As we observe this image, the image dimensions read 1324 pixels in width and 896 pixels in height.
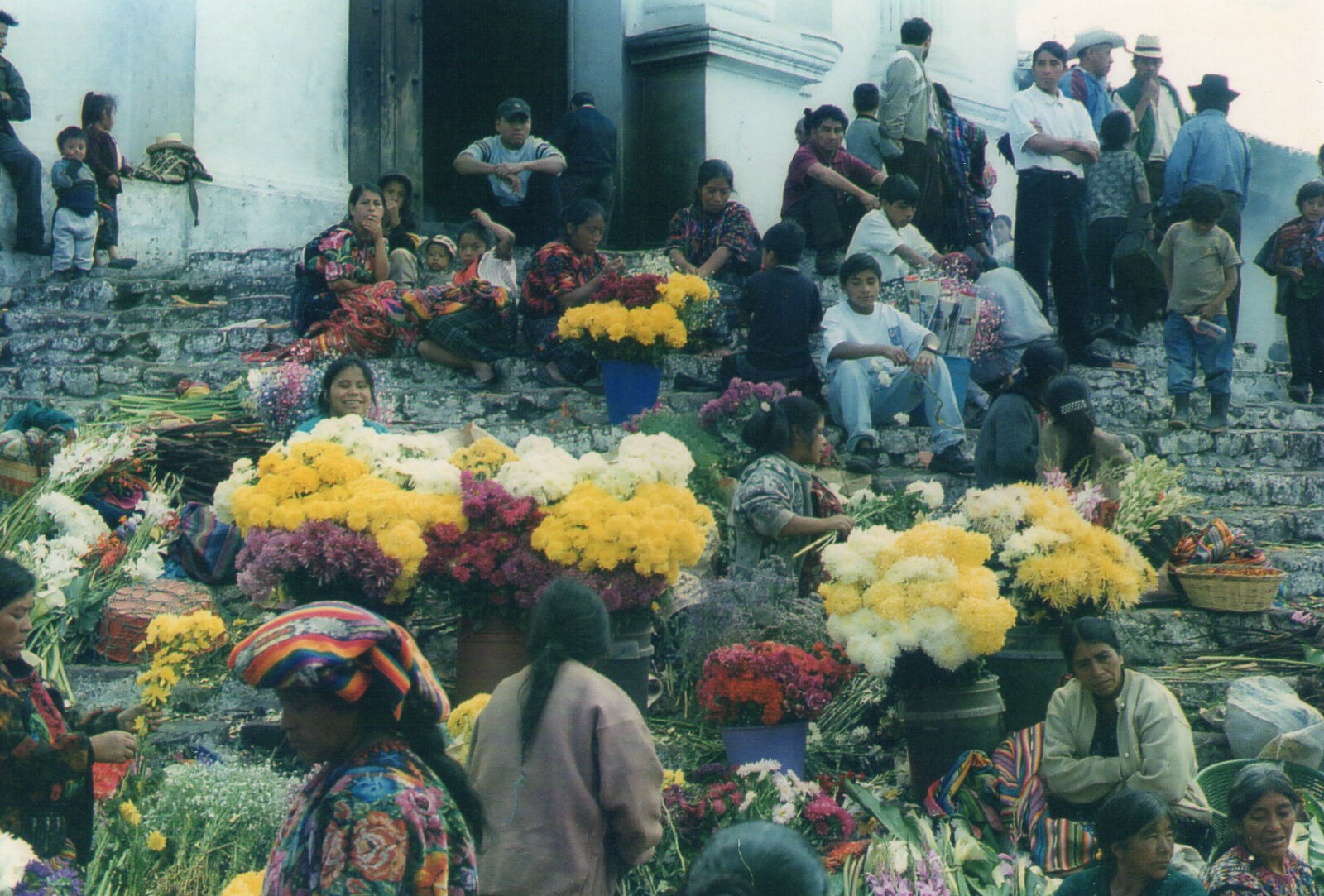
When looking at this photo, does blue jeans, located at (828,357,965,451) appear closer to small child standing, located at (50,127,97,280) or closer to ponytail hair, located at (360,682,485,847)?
ponytail hair, located at (360,682,485,847)

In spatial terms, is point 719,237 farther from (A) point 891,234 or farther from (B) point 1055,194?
(B) point 1055,194

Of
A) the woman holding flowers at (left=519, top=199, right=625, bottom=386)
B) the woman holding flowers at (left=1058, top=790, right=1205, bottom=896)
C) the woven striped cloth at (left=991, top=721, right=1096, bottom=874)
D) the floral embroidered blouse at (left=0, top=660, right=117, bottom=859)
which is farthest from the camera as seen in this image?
the woman holding flowers at (left=519, top=199, right=625, bottom=386)

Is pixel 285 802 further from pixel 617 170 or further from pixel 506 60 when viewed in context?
pixel 506 60

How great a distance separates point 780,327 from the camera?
9.34 m

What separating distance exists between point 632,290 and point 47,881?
5.51 meters

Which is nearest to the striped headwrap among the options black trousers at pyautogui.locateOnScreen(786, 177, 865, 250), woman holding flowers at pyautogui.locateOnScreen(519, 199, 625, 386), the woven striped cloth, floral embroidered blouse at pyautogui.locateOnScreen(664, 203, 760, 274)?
the woven striped cloth

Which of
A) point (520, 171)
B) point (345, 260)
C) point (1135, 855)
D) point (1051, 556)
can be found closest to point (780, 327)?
point (345, 260)

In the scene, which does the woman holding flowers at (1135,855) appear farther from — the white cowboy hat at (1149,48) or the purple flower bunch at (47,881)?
the white cowboy hat at (1149,48)

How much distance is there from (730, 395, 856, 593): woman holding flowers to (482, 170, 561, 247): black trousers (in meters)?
5.52

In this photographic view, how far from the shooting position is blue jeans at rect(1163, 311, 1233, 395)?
10922mm

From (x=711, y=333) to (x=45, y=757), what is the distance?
21.9 feet

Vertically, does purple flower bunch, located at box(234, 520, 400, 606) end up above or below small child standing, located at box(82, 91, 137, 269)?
below

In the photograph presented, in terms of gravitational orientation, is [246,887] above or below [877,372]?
below

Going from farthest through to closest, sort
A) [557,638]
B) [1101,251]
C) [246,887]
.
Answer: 1. [1101,251]
2. [557,638]
3. [246,887]
